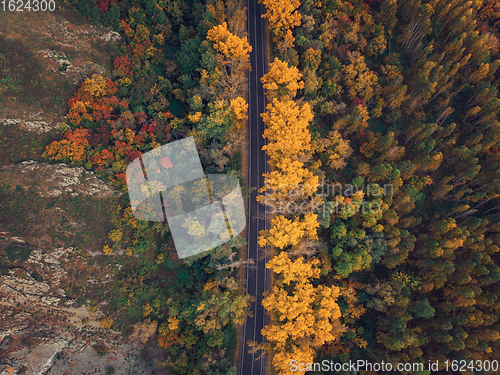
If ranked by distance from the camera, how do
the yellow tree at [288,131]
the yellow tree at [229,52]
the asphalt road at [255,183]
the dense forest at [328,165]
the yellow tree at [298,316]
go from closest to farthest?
1. the yellow tree at [298,316]
2. the dense forest at [328,165]
3. the yellow tree at [288,131]
4. the asphalt road at [255,183]
5. the yellow tree at [229,52]

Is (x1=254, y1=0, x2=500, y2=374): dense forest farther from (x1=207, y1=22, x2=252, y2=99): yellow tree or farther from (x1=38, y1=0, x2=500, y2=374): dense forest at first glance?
(x1=207, y1=22, x2=252, y2=99): yellow tree

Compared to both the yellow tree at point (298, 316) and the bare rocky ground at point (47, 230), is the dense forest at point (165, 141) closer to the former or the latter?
the bare rocky ground at point (47, 230)

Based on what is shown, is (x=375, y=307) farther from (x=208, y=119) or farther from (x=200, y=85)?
(x=200, y=85)

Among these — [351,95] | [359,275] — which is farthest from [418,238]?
[351,95]

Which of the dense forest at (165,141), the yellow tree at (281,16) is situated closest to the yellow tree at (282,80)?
the dense forest at (165,141)

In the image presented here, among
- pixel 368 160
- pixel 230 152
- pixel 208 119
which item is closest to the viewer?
pixel 208 119

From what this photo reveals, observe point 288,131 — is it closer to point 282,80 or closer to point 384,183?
point 282,80
